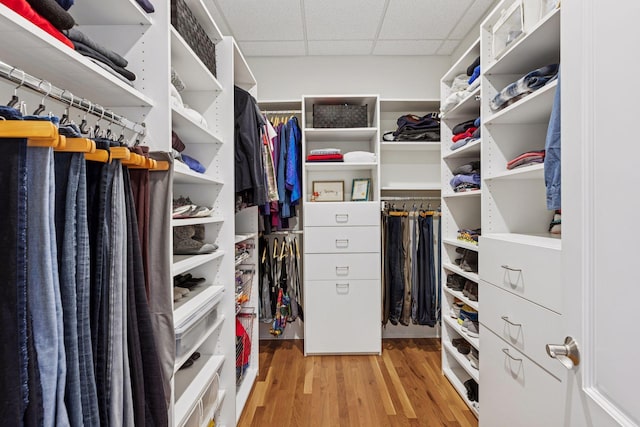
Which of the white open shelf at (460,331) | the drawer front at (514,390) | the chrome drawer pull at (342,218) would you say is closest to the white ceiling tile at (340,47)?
the chrome drawer pull at (342,218)

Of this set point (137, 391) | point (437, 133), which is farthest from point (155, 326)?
point (437, 133)

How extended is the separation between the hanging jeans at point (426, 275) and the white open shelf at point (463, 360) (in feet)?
1.18

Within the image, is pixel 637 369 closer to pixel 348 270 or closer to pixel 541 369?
pixel 541 369

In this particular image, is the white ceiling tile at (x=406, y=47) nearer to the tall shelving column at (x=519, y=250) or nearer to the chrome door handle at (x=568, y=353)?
the tall shelving column at (x=519, y=250)

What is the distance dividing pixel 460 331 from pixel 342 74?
2.33 meters

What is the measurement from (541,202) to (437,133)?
123 centimetres

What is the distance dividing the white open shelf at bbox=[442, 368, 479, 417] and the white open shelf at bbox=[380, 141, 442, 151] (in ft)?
5.58

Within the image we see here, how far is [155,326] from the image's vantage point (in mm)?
953

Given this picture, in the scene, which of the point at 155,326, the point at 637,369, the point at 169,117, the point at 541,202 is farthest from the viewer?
the point at 541,202

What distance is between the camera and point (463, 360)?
82.4 inches

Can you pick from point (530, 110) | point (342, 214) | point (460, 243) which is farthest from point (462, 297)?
point (530, 110)

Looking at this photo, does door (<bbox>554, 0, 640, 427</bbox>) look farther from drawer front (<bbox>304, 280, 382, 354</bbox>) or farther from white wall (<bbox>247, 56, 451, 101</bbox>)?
white wall (<bbox>247, 56, 451, 101</bbox>)

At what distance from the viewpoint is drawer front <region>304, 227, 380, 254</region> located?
2660 mm

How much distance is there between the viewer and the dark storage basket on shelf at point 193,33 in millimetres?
1274
